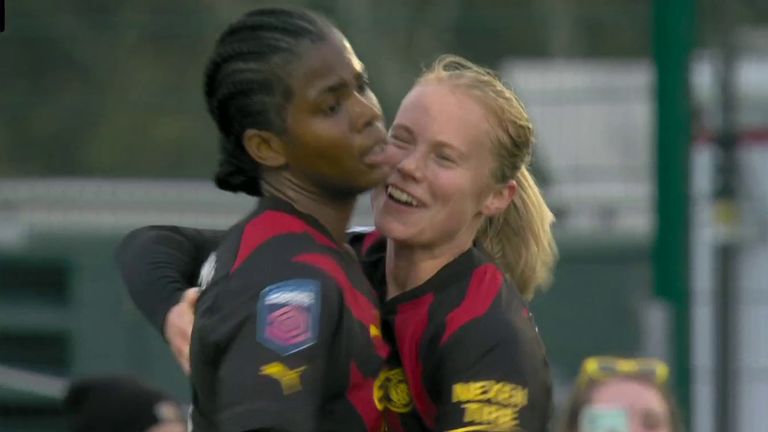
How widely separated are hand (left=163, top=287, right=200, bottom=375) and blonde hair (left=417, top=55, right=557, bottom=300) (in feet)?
1.60

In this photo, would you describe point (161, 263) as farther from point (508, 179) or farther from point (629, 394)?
point (629, 394)

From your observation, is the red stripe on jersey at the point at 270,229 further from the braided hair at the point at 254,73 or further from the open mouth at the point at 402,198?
the open mouth at the point at 402,198

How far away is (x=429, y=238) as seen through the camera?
9.20 feet

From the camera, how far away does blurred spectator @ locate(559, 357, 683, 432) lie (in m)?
3.54

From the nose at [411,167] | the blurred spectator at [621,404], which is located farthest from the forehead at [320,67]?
the blurred spectator at [621,404]

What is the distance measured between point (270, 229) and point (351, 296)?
141 mm

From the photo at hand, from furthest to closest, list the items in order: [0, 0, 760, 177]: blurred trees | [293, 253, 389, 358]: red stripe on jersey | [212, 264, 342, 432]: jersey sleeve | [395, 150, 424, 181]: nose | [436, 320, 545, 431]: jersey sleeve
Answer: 1. [0, 0, 760, 177]: blurred trees
2. [395, 150, 424, 181]: nose
3. [436, 320, 545, 431]: jersey sleeve
4. [293, 253, 389, 358]: red stripe on jersey
5. [212, 264, 342, 432]: jersey sleeve

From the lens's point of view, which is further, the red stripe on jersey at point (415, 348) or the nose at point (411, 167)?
the nose at point (411, 167)

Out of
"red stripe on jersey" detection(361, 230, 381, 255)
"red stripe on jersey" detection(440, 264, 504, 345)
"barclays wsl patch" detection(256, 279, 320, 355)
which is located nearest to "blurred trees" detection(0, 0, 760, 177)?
"red stripe on jersey" detection(361, 230, 381, 255)

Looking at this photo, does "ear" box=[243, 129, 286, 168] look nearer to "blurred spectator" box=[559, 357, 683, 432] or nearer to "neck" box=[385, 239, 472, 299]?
"neck" box=[385, 239, 472, 299]

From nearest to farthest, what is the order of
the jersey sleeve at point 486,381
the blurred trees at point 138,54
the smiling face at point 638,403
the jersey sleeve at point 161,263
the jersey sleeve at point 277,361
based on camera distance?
the jersey sleeve at point 277,361, the jersey sleeve at point 486,381, the jersey sleeve at point 161,263, the smiling face at point 638,403, the blurred trees at point 138,54

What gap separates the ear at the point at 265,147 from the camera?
257 cm

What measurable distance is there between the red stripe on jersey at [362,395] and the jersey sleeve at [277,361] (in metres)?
0.09

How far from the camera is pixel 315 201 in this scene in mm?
2602
